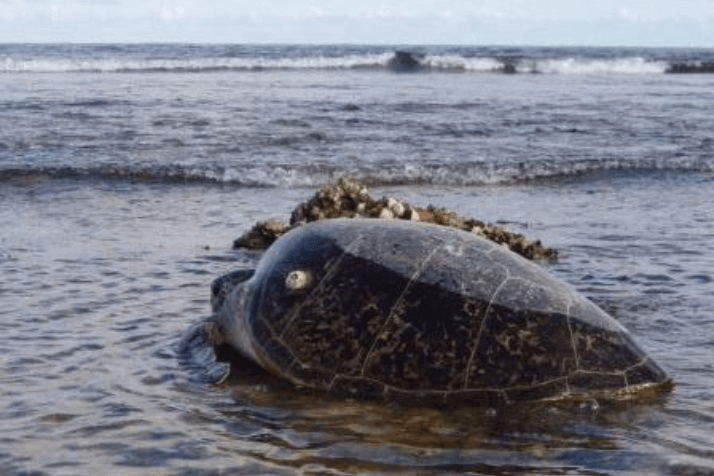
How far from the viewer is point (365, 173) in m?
11.6

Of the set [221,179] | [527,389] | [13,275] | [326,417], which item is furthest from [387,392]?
[221,179]

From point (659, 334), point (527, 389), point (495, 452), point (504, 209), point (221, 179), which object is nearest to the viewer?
point (495, 452)

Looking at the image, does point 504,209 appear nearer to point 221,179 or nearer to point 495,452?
point 221,179

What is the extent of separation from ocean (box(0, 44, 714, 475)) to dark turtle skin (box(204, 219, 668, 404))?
0.34ft

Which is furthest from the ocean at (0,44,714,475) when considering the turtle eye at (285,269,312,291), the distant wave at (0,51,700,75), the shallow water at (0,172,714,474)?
the distant wave at (0,51,700,75)

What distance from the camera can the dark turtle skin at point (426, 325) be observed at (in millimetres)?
4172

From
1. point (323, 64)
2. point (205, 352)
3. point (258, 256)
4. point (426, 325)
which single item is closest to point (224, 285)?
point (205, 352)

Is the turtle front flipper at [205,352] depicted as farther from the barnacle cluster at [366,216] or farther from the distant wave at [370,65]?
the distant wave at [370,65]

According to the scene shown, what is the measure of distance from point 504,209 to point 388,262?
534 cm

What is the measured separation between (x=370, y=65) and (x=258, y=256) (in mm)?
39727

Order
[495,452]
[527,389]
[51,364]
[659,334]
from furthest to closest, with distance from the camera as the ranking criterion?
1. [659,334]
2. [51,364]
3. [527,389]
4. [495,452]

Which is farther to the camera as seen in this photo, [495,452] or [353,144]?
[353,144]

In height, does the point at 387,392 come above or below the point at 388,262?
below

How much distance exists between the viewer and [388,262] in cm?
453
